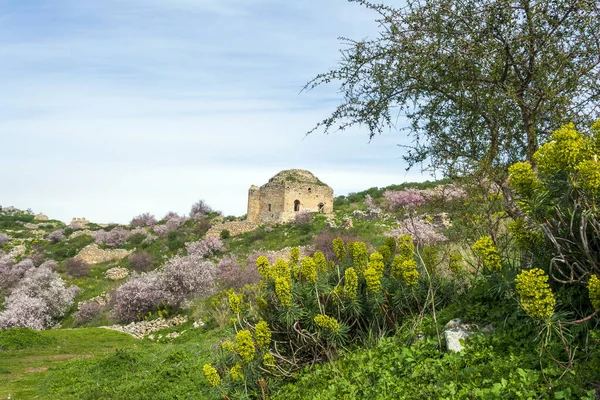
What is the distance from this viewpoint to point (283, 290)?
4.45 m

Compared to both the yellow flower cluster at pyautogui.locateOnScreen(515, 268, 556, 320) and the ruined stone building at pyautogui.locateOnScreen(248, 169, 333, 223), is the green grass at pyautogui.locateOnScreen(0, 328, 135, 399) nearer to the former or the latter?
the yellow flower cluster at pyautogui.locateOnScreen(515, 268, 556, 320)

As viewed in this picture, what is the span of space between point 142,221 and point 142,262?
2023 centimetres

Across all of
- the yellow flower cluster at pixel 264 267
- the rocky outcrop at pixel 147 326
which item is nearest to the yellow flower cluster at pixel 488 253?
the yellow flower cluster at pixel 264 267

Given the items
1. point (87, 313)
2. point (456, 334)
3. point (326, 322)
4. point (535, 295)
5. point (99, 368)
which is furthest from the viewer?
point (87, 313)

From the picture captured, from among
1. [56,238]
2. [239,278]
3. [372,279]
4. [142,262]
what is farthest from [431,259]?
[56,238]

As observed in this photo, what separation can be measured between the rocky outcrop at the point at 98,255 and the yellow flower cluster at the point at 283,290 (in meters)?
31.0

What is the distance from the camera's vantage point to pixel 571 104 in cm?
613

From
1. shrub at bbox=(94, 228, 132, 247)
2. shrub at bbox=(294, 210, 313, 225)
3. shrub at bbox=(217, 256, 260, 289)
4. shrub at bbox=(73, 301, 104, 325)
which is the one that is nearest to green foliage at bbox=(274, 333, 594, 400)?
shrub at bbox=(217, 256, 260, 289)

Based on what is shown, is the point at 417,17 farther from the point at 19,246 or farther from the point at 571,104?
the point at 19,246

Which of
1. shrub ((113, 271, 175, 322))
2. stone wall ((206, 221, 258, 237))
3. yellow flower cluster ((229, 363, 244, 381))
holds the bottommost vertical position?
shrub ((113, 271, 175, 322))

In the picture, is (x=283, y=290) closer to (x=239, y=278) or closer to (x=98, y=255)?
(x=239, y=278)

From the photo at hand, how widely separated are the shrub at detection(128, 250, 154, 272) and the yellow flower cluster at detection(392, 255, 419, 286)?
25.1 metres

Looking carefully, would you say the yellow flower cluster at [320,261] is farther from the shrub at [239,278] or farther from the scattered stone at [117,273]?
the scattered stone at [117,273]

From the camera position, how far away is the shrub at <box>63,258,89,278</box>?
92.1ft
